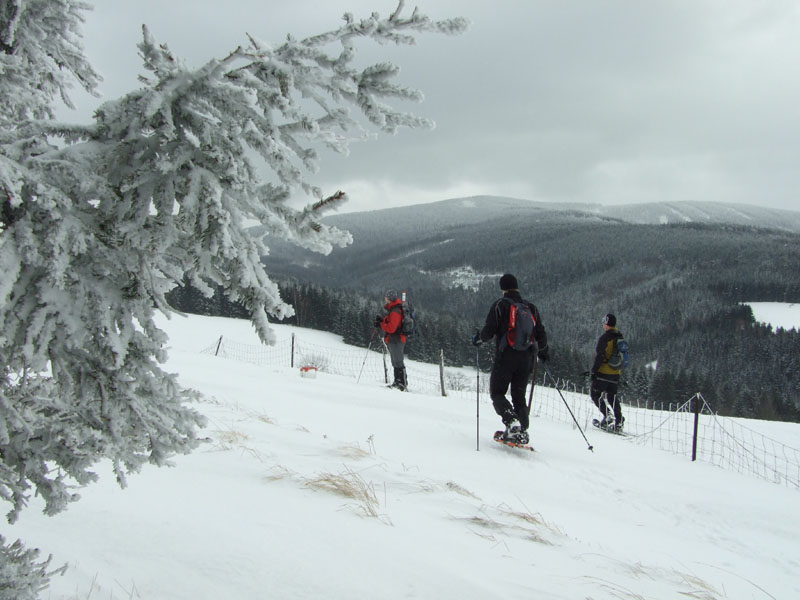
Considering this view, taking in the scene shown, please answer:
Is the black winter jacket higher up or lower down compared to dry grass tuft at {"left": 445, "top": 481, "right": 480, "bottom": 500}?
higher up

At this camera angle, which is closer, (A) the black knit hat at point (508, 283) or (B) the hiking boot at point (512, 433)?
(B) the hiking boot at point (512, 433)

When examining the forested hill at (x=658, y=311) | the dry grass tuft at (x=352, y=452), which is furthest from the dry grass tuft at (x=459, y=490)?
the forested hill at (x=658, y=311)

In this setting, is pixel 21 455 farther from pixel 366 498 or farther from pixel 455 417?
pixel 455 417

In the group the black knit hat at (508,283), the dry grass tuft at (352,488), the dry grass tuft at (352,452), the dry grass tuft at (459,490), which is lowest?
the dry grass tuft at (459,490)

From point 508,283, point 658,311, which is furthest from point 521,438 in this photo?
point 658,311

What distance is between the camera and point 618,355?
8.70 metres

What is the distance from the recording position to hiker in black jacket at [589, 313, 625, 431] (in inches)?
346

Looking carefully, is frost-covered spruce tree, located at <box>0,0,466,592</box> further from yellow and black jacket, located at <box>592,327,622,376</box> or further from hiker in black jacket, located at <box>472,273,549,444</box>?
yellow and black jacket, located at <box>592,327,622,376</box>

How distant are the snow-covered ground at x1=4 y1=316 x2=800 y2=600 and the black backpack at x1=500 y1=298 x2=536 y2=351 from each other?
1.34 meters

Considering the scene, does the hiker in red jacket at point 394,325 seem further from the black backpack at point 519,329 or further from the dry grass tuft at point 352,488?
the dry grass tuft at point 352,488

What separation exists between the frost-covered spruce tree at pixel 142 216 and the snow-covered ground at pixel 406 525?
32.3 inches

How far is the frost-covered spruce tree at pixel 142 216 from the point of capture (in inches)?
59.0

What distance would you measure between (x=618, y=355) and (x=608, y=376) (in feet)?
1.46

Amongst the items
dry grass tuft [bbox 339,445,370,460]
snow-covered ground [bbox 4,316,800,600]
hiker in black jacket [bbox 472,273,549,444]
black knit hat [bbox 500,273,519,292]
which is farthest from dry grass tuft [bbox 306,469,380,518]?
black knit hat [bbox 500,273,519,292]
